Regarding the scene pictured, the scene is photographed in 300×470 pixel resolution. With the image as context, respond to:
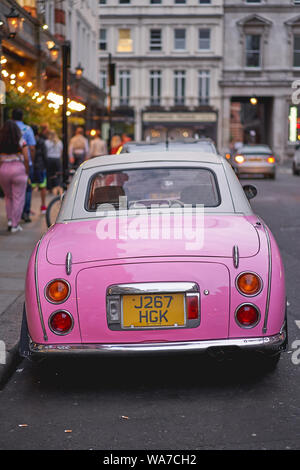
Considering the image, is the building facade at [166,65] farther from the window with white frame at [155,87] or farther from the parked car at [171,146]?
the parked car at [171,146]

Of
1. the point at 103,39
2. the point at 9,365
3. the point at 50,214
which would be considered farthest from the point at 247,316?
the point at 103,39

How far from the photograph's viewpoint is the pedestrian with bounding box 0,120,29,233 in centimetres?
1139

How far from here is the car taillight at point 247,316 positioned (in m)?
4.27

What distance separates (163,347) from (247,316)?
0.51 meters

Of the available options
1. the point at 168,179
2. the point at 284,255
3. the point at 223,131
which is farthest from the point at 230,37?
the point at 168,179

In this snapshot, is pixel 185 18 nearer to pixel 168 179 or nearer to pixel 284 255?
pixel 284 255

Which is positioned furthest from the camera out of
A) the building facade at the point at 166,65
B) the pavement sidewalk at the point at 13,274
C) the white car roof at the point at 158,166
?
the building facade at the point at 166,65

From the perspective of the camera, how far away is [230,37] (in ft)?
194

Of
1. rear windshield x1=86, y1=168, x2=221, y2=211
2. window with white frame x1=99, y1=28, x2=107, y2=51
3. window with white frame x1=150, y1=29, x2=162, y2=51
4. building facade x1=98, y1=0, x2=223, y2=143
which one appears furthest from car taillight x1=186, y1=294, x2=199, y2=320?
window with white frame x1=99, y1=28, x2=107, y2=51

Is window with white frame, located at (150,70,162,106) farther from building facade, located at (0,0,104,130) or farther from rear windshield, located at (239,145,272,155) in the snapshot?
rear windshield, located at (239,145,272,155)

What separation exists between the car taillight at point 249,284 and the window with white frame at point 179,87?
5564cm

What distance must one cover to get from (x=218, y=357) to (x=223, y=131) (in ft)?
182

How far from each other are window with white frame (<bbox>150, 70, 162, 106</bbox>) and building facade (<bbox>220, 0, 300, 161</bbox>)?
4929 mm

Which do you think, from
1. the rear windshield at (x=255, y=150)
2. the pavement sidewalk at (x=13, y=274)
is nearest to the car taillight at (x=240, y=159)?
the rear windshield at (x=255, y=150)
